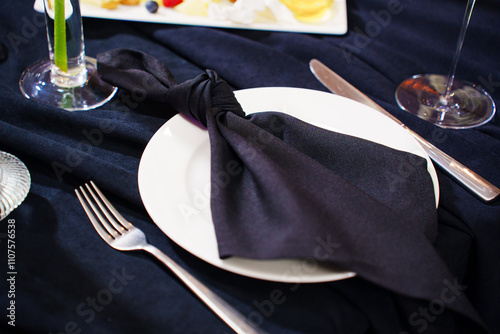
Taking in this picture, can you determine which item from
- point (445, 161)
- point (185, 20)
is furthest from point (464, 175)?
point (185, 20)

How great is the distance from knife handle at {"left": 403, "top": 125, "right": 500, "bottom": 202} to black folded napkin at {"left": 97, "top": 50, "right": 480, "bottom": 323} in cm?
10

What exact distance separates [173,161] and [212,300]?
18 centimetres

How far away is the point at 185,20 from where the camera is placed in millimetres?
905

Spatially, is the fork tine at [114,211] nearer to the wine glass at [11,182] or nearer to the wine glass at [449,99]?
the wine glass at [11,182]

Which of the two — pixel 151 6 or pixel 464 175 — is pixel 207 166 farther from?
pixel 151 6

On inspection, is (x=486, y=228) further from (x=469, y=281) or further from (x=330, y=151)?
(x=330, y=151)

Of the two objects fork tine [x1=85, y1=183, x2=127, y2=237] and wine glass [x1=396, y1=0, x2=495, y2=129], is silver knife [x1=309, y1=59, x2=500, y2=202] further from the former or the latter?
fork tine [x1=85, y1=183, x2=127, y2=237]

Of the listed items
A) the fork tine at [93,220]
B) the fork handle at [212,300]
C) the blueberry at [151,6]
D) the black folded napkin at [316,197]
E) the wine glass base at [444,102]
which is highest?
the black folded napkin at [316,197]

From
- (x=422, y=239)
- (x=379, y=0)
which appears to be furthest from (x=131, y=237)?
(x=379, y=0)

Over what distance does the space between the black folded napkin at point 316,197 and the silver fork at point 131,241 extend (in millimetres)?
63

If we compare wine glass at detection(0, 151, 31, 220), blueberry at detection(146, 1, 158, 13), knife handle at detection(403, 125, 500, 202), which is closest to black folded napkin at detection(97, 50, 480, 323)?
knife handle at detection(403, 125, 500, 202)

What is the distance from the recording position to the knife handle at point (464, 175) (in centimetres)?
62

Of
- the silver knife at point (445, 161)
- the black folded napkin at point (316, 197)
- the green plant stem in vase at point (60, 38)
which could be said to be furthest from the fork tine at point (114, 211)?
the silver knife at point (445, 161)

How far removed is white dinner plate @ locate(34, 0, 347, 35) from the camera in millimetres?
896
